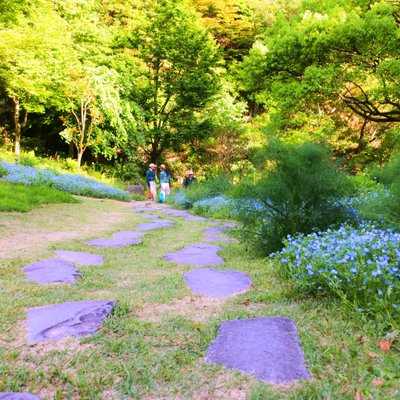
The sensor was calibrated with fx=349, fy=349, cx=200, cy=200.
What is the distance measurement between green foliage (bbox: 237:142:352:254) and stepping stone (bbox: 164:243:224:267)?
531 mm

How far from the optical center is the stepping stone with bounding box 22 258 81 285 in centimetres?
276

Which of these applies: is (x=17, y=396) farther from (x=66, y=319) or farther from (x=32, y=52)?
(x=32, y=52)

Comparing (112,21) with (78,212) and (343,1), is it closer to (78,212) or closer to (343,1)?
(343,1)

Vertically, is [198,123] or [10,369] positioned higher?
[198,123]

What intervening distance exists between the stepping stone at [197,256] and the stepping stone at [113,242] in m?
0.78

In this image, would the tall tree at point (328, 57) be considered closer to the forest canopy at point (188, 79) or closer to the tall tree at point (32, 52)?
the forest canopy at point (188, 79)

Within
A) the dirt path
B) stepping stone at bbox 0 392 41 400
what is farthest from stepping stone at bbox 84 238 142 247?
stepping stone at bbox 0 392 41 400

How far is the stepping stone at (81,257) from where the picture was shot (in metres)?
3.45

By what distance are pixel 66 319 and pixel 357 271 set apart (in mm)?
1705

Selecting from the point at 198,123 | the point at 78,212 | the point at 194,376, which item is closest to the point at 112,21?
the point at 198,123

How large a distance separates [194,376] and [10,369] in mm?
795

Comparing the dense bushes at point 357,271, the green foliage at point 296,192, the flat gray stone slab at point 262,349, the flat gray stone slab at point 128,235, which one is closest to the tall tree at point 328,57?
the green foliage at point 296,192

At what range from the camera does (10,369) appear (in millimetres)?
1504

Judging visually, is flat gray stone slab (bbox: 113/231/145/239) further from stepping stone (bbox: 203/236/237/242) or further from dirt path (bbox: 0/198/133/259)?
stepping stone (bbox: 203/236/237/242)
